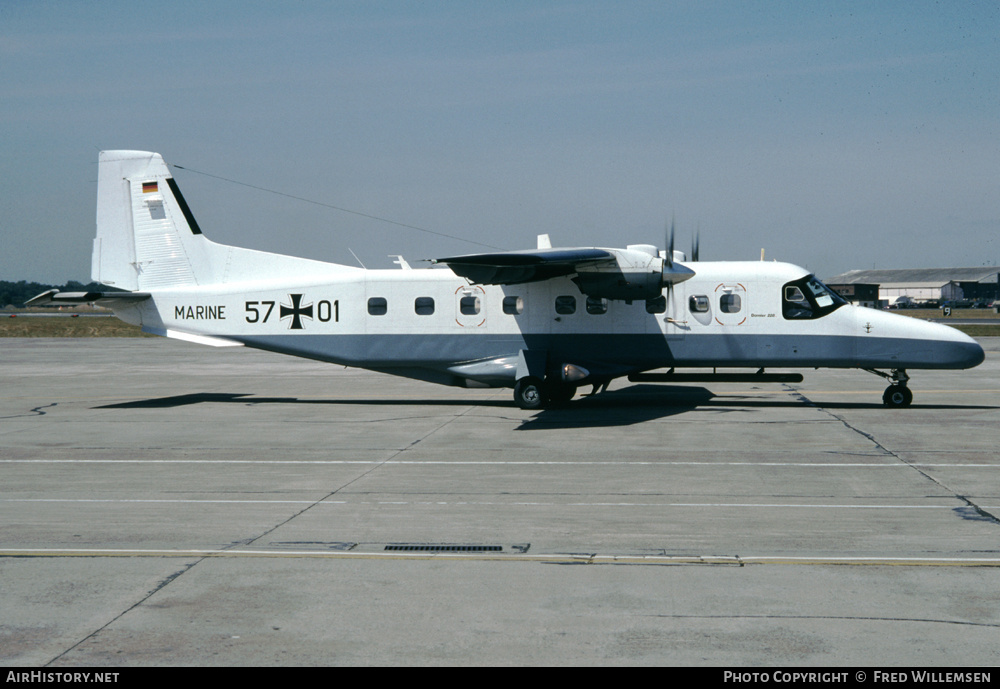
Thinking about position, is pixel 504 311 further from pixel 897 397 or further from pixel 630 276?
pixel 897 397

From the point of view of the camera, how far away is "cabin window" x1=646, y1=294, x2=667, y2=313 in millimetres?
19906

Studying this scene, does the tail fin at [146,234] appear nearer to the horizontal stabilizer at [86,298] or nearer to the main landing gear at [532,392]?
the horizontal stabilizer at [86,298]

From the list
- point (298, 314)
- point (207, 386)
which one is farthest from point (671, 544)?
point (207, 386)

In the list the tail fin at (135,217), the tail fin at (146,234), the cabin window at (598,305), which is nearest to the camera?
the cabin window at (598,305)

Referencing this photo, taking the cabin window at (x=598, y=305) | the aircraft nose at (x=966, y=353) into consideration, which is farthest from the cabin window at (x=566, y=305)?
the aircraft nose at (x=966, y=353)

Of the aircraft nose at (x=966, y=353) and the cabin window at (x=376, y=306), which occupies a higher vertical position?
the cabin window at (x=376, y=306)

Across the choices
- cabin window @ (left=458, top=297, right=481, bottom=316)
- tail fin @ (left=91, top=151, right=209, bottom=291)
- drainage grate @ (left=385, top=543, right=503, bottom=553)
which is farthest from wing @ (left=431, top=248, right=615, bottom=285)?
drainage grate @ (left=385, top=543, right=503, bottom=553)

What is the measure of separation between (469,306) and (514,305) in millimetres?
1097

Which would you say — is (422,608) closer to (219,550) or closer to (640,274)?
(219,550)

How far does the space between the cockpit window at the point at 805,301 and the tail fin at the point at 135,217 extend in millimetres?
14805

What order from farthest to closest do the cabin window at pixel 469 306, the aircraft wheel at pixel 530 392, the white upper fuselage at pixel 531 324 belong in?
the cabin window at pixel 469 306, the aircraft wheel at pixel 530 392, the white upper fuselage at pixel 531 324

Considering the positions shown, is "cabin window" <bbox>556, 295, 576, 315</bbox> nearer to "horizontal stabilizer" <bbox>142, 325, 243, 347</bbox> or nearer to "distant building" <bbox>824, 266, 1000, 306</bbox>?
"horizontal stabilizer" <bbox>142, 325, 243, 347</bbox>

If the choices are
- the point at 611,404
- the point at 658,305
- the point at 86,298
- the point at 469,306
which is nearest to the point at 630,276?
the point at 658,305

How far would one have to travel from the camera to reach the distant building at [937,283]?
154 metres
